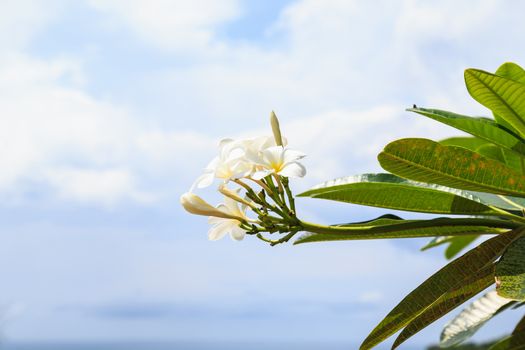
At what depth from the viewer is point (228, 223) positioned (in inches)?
47.5

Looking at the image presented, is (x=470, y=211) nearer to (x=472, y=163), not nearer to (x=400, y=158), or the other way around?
(x=472, y=163)

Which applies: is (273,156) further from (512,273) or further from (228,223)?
(512,273)

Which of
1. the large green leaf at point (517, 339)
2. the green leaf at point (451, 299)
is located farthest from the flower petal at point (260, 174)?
the large green leaf at point (517, 339)

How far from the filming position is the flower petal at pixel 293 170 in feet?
3.57

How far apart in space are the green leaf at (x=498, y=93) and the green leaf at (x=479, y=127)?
0.07 m

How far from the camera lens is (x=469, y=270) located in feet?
4.26

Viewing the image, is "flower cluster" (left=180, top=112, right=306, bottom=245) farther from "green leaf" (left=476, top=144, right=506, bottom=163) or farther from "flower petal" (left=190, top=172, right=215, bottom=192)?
"green leaf" (left=476, top=144, right=506, bottom=163)

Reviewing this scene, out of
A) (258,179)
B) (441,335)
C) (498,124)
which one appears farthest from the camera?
(441,335)

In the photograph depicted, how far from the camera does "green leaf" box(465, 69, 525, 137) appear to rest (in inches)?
44.7

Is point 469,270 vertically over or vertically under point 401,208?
under

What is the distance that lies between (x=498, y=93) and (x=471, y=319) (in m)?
0.72

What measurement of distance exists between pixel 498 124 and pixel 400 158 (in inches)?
15.5

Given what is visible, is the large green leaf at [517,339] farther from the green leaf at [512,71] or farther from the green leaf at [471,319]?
the green leaf at [512,71]

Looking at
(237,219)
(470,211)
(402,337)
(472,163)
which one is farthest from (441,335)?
(237,219)
